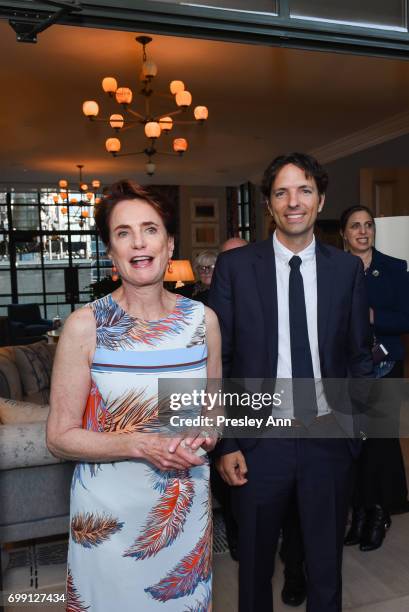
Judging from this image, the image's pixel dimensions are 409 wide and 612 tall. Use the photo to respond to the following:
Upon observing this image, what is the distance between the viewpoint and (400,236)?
314cm

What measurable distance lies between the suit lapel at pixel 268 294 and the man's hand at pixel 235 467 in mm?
286

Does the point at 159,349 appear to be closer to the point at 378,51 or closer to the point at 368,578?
the point at 378,51

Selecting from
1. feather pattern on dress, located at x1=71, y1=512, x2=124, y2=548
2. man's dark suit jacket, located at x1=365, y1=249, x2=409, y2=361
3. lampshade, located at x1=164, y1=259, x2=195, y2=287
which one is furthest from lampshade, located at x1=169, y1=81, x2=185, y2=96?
feather pattern on dress, located at x1=71, y1=512, x2=124, y2=548

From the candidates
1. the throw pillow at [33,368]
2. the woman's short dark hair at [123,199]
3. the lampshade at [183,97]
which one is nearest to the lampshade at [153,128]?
the lampshade at [183,97]

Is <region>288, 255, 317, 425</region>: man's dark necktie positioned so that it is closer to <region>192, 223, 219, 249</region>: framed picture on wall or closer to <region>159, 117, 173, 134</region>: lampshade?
<region>159, 117, 173, 134</region>: lampshade

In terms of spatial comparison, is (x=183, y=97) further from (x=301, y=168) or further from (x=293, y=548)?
(x=293, y=548)

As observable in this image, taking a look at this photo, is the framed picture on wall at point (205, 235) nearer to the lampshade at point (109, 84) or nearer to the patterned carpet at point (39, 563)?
the lampshade at point (109, 84)

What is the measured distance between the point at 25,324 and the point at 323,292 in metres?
11.3

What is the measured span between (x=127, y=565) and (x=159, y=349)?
1.84 feet

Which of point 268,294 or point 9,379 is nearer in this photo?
point 268,294

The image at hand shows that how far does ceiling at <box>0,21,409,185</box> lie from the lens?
5223mm

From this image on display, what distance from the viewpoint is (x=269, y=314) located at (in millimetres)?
1834

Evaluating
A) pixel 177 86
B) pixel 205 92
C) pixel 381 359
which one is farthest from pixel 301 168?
pixel 205 92

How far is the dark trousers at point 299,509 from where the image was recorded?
5.98 feet
